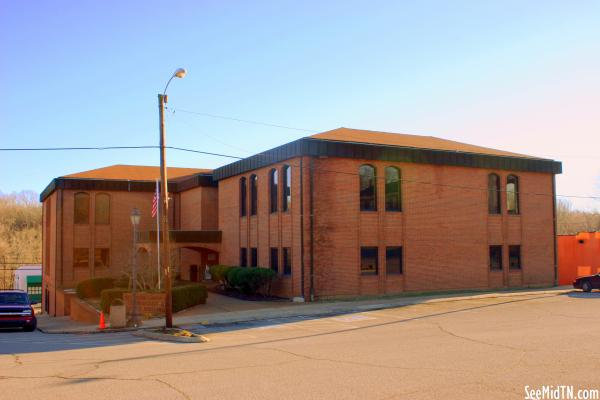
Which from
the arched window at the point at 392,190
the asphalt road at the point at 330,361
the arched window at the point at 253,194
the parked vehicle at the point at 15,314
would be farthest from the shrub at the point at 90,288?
the arched window at the point at 392,190

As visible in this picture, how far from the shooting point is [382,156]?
29.1 metres

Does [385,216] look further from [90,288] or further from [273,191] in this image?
[90,288]

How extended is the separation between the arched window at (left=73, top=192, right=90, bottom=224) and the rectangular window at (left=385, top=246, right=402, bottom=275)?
75.2ft

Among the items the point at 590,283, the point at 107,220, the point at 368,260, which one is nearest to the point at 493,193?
the point at 590,283

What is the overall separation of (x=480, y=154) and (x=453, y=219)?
399 cm

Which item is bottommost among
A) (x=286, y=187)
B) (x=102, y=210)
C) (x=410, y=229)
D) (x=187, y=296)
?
(x=187, y=296)

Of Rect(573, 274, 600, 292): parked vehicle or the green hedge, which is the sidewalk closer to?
the green hedge

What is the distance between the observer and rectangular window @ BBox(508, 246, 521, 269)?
33.3m

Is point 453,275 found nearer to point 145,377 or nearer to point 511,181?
point 511,181

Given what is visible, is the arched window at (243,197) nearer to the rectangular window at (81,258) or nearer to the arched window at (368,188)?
the arched window at (368,188)

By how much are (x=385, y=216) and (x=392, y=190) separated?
1.47 m

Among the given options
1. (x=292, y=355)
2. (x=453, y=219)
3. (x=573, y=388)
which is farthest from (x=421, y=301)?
(x=573, y=388)

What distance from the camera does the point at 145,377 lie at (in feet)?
34.5

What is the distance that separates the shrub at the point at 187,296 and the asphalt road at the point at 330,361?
4.44m
